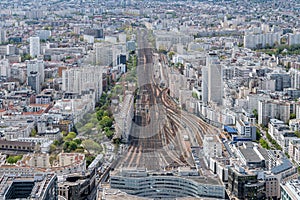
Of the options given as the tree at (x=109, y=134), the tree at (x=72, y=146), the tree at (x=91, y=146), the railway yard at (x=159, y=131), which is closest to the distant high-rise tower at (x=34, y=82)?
the railway yard at (x=159, y=131)

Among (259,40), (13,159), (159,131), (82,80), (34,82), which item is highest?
(259,40)

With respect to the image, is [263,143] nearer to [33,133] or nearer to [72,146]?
[72,146]

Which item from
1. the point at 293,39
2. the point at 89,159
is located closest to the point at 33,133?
the point at 89,159

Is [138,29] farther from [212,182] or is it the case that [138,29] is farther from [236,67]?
[212,182]

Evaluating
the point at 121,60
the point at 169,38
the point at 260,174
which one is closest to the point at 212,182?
the point at 260,174

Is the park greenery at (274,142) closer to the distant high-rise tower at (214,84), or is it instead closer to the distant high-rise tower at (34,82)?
the distant high-rise tower at (214,84)

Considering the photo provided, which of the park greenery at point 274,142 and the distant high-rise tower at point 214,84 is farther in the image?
the distant high-rise tower at point 214,84
